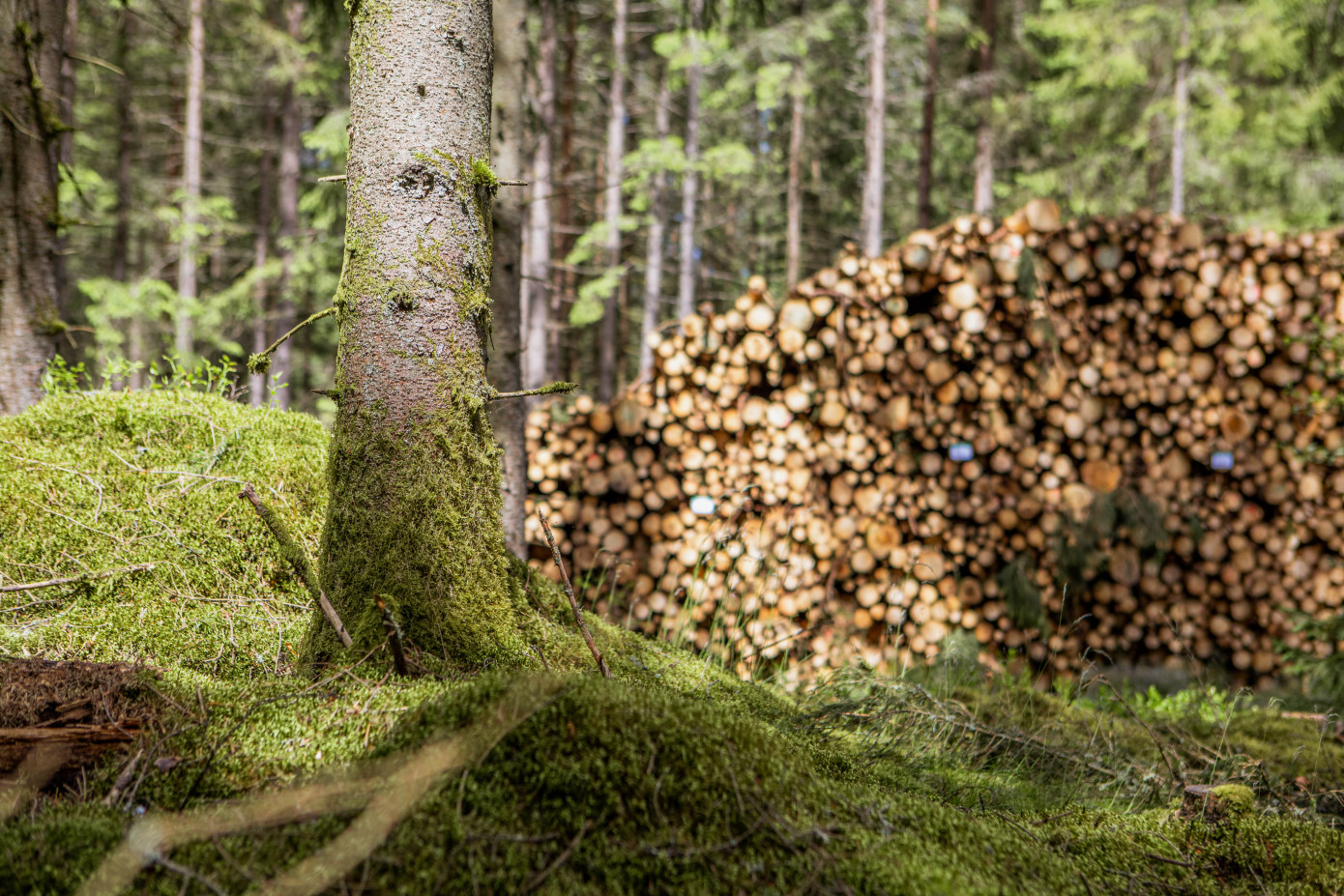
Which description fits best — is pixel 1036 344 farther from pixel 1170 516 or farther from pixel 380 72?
pixel 380 72

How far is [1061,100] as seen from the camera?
39.3ft

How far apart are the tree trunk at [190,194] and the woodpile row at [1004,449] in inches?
349

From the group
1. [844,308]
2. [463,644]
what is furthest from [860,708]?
[844,308]

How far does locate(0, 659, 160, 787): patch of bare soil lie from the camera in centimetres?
143

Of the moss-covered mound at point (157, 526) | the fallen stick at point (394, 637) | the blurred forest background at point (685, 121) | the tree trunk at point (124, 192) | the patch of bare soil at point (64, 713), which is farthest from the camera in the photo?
the tree trunk at point (124, 192)

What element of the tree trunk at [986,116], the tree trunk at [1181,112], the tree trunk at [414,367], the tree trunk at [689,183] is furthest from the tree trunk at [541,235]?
the tree trunk at [1181,112]

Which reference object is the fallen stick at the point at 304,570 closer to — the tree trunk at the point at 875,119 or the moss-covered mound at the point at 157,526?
the moss-covered mound at the point at 157,526

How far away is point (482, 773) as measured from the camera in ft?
4.22

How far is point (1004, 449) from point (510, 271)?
3176 mm

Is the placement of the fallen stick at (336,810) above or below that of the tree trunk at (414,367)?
below

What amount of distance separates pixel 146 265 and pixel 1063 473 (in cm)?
2062

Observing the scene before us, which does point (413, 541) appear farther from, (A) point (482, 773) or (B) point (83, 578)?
(B) point (83, 578)

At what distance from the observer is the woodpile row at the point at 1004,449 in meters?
4.54

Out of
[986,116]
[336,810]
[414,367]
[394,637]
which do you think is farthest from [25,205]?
[986,116]
